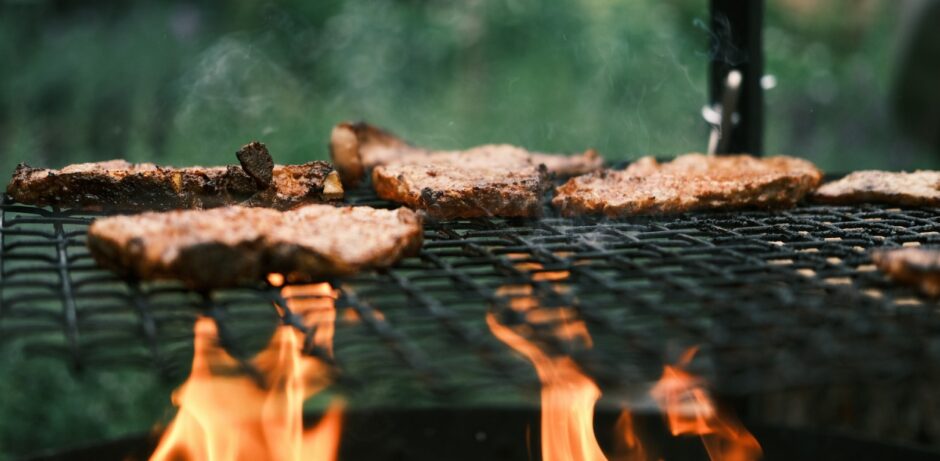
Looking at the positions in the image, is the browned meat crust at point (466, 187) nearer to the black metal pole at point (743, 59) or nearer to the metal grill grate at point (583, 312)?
the metal grill grate at point (583, 312)

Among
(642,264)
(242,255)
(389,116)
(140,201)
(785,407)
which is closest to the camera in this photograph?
(242,255)

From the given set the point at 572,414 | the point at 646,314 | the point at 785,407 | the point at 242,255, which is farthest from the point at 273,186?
the point at 785,407

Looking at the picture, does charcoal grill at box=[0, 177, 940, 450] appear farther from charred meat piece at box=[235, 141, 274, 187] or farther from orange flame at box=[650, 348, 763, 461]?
orange flame at box=[650, 348, 763, 461]

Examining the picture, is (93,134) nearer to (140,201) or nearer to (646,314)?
(140,201)

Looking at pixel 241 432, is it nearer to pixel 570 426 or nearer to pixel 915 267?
pixel 570 426

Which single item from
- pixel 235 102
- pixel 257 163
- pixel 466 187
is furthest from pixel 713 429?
pixel 235 102

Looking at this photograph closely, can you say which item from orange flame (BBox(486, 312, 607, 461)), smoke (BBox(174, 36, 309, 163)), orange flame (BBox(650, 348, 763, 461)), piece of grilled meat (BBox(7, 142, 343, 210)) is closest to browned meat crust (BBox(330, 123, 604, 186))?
piece of grilled meat (BBox(7, 142, 343, 210))

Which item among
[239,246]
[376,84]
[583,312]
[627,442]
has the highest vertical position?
[376,84]
